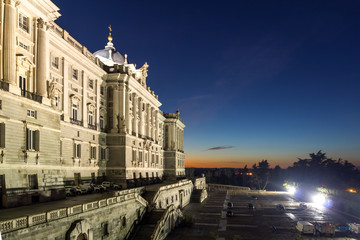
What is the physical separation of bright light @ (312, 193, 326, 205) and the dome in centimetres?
6056

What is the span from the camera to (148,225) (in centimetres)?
3875

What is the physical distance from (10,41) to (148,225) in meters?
24.9

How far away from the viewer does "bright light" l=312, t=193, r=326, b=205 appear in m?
82.8

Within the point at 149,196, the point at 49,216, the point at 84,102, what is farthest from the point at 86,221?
the point at 84,102

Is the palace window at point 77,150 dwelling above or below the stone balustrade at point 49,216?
above

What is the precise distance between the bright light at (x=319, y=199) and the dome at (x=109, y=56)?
6056 centimetres

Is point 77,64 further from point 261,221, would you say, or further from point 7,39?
point 261,221

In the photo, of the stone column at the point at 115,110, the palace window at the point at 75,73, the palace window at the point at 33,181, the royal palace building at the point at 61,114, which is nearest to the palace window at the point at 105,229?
the royal palace building at the point at 61,114

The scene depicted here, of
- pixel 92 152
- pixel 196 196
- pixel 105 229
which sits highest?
pixel 92 152

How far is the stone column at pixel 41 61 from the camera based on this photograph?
3203 cm

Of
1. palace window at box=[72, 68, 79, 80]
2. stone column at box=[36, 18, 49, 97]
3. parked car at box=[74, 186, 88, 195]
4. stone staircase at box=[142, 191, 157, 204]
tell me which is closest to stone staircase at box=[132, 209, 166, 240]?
stone staircase at box=[142, 191, 157, 204]

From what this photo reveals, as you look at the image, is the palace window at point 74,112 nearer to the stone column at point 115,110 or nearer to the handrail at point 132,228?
the stone column at point 115,110

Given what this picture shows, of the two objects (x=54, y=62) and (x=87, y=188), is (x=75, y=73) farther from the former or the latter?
(x=87, y=188)

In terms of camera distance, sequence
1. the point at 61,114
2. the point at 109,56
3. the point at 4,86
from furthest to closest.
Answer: the point at 109,56 < the point at 61,114 < the point at 4,86
